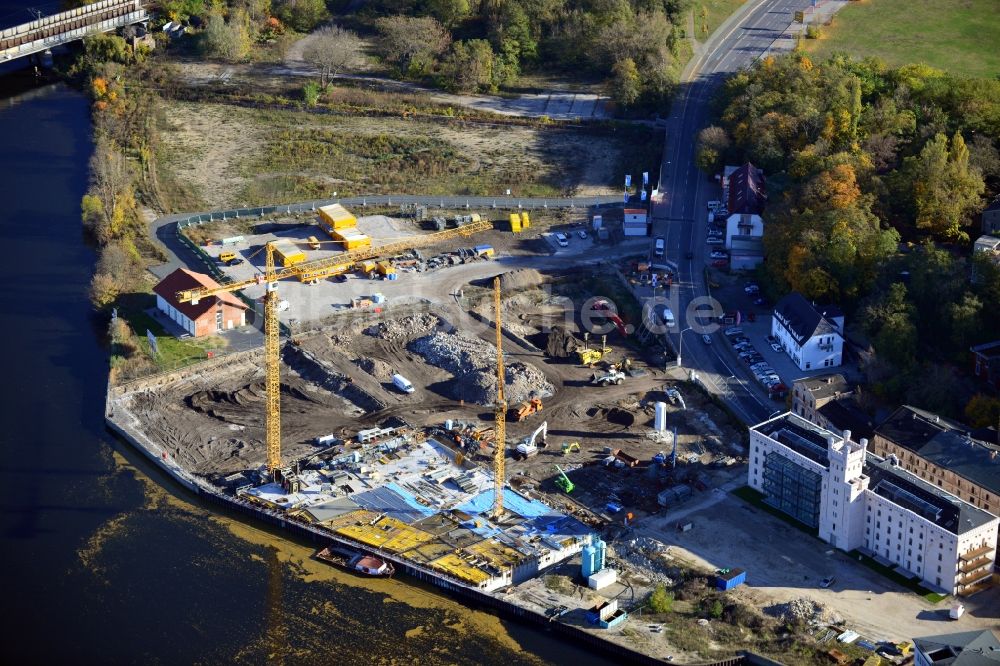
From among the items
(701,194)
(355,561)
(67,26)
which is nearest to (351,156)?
(701,194)

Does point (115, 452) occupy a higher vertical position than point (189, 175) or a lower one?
lower

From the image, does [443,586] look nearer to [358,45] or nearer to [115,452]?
[115,452]

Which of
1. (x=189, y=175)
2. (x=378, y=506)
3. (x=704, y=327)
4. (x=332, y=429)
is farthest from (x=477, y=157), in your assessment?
(x=378, y=506)

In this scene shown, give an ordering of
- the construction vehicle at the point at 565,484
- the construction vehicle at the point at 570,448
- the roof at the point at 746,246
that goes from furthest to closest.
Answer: the roof at the point at 746,246, the construction vehicle at the point at 570,448, the construction vehicle at the point at 565,484

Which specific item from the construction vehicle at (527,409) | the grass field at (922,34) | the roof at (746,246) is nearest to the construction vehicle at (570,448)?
the construction vehicle at (527,409)

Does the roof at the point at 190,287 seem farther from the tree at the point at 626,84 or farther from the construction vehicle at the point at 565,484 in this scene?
the tree at the point at 626,84

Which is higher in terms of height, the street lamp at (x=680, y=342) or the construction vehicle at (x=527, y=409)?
the street lamp at (x=680, y=342)

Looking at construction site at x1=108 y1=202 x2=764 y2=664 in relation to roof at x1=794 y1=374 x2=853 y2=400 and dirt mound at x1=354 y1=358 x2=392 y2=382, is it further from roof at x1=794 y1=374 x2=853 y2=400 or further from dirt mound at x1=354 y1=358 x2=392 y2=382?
roof at x1=794 y1=374 x2=853 y2=400
